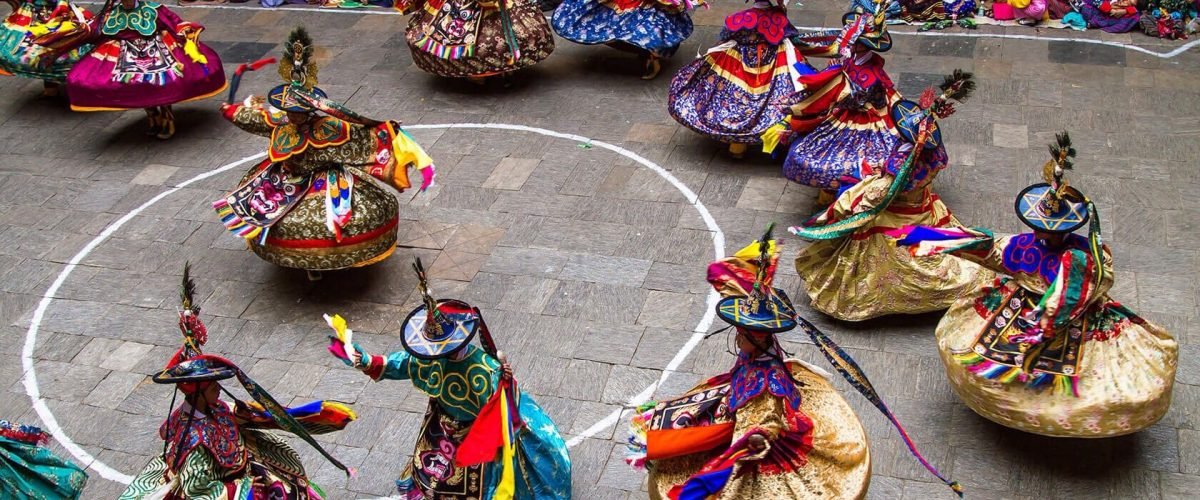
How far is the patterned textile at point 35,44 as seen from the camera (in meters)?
9.44

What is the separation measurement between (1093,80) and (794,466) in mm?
6125

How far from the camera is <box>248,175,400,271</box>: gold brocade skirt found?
22.8 ft

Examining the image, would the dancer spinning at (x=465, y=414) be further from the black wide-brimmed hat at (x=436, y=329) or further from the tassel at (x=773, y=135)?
the tassel at (x=773, y=135)

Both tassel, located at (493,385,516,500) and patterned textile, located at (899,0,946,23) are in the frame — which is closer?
tassel, located at (493,385,516,500)

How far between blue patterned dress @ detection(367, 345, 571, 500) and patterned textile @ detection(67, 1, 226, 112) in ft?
15.4

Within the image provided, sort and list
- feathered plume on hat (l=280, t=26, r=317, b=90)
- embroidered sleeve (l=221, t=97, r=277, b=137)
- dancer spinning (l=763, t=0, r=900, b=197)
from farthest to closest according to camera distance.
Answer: dancer spinning (l=763, t=0, r=900, b=197), embroidered sleeve (l=221, t=97, r=277, b=137), feathered plume on hat (l=280, t=26, r=317, b=90)

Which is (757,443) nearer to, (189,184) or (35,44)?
(189,184)

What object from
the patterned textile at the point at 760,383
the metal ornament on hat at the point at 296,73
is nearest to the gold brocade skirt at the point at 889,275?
the patterned textile at the point at 760,383

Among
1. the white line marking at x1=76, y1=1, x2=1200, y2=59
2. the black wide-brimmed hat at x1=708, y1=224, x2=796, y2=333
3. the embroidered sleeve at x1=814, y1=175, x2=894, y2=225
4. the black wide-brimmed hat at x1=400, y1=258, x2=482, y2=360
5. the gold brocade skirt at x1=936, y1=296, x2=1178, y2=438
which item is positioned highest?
the black wide-brimmed hat at x1=708, y1=224, x2=796, y2=333

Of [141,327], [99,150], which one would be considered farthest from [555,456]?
[99,150]

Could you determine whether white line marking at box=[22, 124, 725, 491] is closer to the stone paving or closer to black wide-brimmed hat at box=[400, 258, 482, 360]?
the stone paving

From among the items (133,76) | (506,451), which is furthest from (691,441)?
(133,76)

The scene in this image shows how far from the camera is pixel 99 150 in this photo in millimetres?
9383

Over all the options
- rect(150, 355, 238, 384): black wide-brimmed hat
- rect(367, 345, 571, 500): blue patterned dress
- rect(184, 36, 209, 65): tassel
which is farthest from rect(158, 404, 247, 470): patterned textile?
rect(184, 36, 209, 65): tassel
